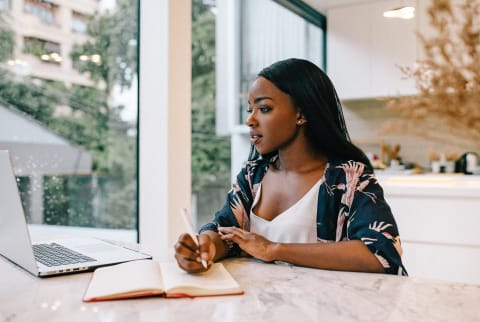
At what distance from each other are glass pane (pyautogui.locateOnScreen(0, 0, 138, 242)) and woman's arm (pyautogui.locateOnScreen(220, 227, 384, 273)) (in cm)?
129

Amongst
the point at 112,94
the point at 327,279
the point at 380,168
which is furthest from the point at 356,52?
the point at 327,279

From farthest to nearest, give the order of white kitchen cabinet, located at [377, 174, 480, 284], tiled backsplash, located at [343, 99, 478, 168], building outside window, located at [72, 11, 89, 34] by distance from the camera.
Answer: tiled backsplash, located at [343, 99, 478, 168], white kitchen cabinet, located at [377, 174, 480, 284], building outside window, located at [72, 11, 89, 34]

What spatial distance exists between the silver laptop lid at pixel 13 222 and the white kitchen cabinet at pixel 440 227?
211 cm

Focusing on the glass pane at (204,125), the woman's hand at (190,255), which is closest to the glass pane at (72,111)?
the glass pane at (204,125)

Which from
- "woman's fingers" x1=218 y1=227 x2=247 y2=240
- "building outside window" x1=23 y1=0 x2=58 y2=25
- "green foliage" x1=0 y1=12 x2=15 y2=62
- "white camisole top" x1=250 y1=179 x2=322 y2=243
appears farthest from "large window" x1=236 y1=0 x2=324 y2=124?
"woman's fingers" x1=218 y1=227 x2=247 y2=240

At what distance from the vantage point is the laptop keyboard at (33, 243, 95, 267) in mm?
1104

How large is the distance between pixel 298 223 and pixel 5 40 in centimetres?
138

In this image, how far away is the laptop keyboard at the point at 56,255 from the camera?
1104 millimetres

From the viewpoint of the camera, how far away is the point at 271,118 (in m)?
1.34

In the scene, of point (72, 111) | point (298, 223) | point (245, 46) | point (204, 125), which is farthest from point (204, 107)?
point (298, 223)

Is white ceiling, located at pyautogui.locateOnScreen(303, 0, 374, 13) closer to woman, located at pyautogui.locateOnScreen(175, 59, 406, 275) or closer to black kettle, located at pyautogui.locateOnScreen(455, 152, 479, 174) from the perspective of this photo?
black kettle, located at pyautogui.locateOnScreen(455, 152, 479, 174)

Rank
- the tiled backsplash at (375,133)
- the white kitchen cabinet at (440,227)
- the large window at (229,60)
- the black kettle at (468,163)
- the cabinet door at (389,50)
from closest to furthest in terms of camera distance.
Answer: the white kitchen cabinet at (440,227)
the large window at (229,60)
the black kettle at (468,163)
the cabinet door at (389,50)
the tiled backsplash at (375,133)

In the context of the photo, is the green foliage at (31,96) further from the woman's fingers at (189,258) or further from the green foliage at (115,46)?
the woman's fingers at (189,258)

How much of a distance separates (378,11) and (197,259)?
3.20 metres
